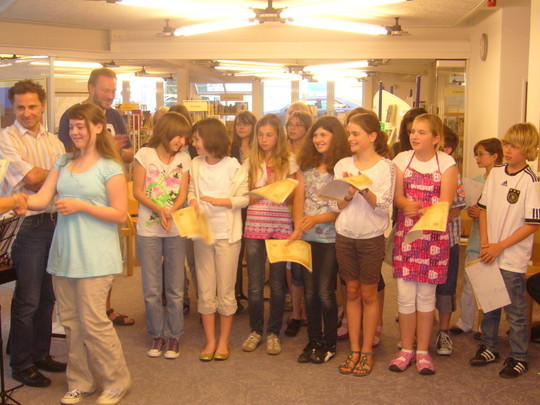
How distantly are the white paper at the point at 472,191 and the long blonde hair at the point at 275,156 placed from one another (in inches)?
46.7

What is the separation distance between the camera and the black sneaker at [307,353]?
3746 millimetres

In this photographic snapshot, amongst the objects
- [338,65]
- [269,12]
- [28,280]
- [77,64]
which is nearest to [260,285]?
[28,280]

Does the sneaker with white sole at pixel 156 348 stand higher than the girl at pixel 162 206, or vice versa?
the girl at pixel 162 206

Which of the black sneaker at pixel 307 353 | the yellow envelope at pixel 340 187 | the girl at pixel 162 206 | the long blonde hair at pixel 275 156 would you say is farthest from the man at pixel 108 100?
the black sneaker at pixel 307 353

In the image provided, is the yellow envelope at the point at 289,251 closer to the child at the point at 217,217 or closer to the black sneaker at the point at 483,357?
the child at the point at 217,217

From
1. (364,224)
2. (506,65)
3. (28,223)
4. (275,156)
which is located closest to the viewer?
(28,223)

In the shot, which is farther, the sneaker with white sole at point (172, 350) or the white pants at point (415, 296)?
the sneaker with white sole at point (172, 350)

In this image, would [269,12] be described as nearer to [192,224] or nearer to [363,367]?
[192,224]

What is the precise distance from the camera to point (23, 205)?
2.96 metres

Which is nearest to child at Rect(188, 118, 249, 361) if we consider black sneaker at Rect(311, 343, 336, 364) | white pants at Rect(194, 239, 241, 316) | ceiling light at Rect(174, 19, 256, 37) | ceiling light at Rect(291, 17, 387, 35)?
white pants at Rect(194, 239, 241, 316)

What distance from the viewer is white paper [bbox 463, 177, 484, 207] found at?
13.3 feet

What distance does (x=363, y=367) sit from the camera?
3.57 metres

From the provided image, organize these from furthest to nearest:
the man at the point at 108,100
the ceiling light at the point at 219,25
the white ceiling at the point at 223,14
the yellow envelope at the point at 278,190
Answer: the white ceiling at the point at 223,14
the ceiling light at the point at 219,25
the man at the point at 108,100
the yellow envelope at the point at 278,190

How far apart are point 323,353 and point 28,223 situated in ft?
5.95
